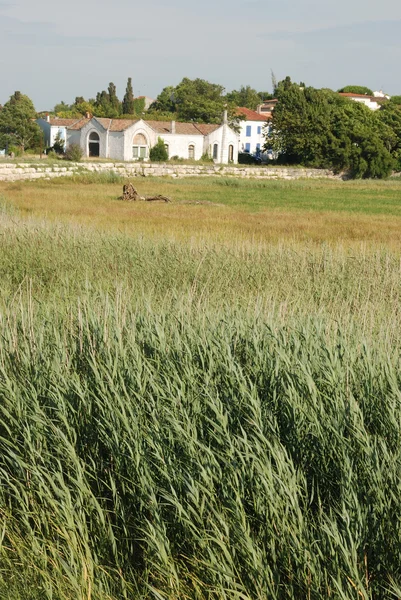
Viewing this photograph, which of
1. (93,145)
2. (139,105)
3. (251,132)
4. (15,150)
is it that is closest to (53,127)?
(93,145)

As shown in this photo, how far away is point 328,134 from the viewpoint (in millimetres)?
63469

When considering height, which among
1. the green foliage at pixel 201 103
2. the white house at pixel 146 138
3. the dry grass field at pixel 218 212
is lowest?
the dry grass field at pixel 218 212

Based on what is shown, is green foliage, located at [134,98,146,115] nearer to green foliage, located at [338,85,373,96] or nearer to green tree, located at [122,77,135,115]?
green tree, located at [122,77,135,115]

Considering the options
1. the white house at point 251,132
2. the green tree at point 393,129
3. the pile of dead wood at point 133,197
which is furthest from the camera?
the white house at point 251,132

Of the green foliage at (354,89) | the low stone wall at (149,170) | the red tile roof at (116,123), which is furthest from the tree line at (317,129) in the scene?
the green foliage at (354,89)

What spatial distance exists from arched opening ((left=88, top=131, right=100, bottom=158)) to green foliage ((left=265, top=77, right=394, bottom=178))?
15.2 metres

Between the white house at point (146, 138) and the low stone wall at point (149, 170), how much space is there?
10404 mm

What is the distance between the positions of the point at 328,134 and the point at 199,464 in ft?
205

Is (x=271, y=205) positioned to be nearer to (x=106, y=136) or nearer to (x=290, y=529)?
(x=290, y=529)

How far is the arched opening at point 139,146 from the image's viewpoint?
213 feet

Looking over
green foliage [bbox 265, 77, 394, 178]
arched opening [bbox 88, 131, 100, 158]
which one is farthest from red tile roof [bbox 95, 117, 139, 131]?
green foliage [bbox 265, 77, 394, 178]

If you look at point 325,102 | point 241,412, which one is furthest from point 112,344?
point 325,102

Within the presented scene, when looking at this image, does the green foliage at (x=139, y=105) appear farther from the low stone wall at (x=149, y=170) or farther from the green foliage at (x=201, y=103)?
the low stone wall at (x=149, y=170)

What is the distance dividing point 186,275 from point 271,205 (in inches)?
832
